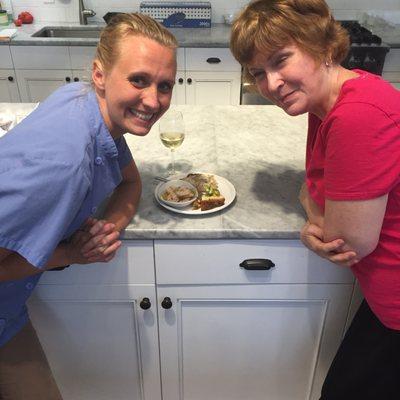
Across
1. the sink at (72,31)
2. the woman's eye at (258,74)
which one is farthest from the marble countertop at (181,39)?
the woman's eye at (258,74)

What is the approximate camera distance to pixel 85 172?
0.86m

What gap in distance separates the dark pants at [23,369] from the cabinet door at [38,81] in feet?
7.54

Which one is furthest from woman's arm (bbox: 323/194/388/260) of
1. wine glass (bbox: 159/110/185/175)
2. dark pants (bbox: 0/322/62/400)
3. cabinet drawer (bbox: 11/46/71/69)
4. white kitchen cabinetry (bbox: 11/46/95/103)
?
cabinet drawer (bbox: 11/46/71/69)

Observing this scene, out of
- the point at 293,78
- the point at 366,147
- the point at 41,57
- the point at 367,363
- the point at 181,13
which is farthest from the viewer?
the point at 181,13

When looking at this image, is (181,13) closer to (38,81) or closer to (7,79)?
(38,81)

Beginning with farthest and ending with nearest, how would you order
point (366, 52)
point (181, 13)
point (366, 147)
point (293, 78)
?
point (181, 13) < point (366, 52) < point (293, 78) < point (366, 147)

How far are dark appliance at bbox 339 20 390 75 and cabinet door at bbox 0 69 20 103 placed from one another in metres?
2.31

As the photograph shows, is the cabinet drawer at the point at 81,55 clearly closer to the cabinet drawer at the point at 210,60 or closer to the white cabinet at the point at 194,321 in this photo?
the cabinet drawer at the point at 210,60

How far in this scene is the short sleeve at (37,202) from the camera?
81 cm

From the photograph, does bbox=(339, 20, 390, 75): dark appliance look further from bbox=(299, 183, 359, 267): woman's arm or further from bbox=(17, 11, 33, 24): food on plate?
bbox=(17, 11, 33, 24): food on plate

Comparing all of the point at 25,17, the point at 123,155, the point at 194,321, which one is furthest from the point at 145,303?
the point at 25,17

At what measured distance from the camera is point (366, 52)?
2895 millimetres

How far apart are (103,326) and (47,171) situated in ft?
2.29

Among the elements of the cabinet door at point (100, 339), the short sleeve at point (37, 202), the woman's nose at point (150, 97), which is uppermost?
the woman's nose at point (150, 97)
